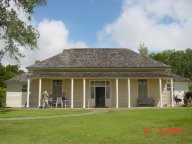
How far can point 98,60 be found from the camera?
3609 cm

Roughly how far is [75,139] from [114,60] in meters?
25.4

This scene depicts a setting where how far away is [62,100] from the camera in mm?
33000

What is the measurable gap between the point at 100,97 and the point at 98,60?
422 centimetres

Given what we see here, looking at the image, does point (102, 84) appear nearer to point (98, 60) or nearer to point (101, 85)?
point (101, 85)

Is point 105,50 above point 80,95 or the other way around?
above

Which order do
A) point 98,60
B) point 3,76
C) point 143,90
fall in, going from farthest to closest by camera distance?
point 3,76, point 98,60, point 143,90

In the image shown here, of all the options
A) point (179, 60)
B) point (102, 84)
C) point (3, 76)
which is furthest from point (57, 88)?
point (179, 60)

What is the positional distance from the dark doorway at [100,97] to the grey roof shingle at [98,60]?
2.36 metres

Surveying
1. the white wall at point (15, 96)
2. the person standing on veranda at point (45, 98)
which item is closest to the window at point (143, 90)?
the person standing on veranda at point (45, 98)

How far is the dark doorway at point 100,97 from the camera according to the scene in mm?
34281

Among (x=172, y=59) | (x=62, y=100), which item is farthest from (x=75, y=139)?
(x=172, y=59)

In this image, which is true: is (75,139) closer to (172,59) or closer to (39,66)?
(39,66)

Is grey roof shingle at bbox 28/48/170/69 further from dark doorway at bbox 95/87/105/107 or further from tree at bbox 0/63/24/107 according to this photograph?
tree at bbox 0/63/24/107

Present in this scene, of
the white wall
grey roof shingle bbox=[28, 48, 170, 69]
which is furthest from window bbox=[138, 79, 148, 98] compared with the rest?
the white wall
